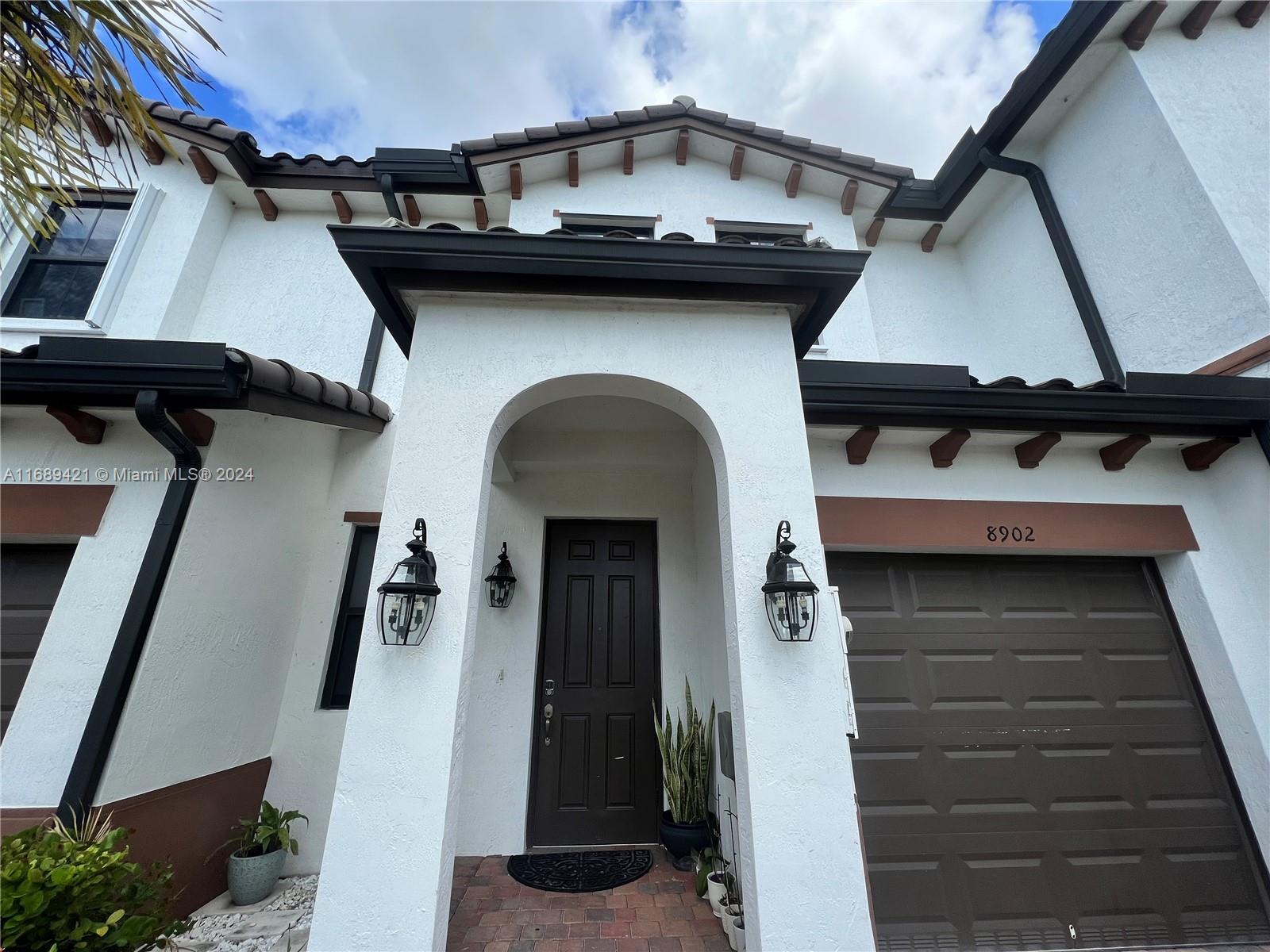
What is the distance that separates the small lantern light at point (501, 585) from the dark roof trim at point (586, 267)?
2.38m

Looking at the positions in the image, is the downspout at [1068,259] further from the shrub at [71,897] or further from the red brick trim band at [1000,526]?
the shrub at [71,897]

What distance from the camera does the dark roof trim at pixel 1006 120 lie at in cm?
448

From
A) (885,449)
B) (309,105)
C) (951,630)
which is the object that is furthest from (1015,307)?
(309,105)

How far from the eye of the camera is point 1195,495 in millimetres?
3643

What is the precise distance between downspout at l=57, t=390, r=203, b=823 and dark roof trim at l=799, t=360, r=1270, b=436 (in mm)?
4030

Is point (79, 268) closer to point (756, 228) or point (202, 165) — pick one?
point (202, 165)

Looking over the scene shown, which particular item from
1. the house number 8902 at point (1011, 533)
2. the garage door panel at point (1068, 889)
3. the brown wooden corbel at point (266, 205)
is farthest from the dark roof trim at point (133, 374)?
the house number 8902 at point (1011, 533)

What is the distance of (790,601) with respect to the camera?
91.8 inches

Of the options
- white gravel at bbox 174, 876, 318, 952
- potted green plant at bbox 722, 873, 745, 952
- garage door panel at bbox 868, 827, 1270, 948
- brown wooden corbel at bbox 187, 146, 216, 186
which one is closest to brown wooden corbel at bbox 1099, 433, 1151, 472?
garage door panel at bbox 868, 827, 1270, 948

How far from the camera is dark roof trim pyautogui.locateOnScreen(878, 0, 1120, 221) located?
4.48m

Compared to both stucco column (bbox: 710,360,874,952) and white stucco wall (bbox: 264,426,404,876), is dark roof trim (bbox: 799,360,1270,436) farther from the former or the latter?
white stucco wall (bbox: 264,426,404,876)

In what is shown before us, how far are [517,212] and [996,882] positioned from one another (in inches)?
276

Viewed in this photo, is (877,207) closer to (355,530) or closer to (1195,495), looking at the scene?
(1195,495)

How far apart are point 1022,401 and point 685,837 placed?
3.89 meters
